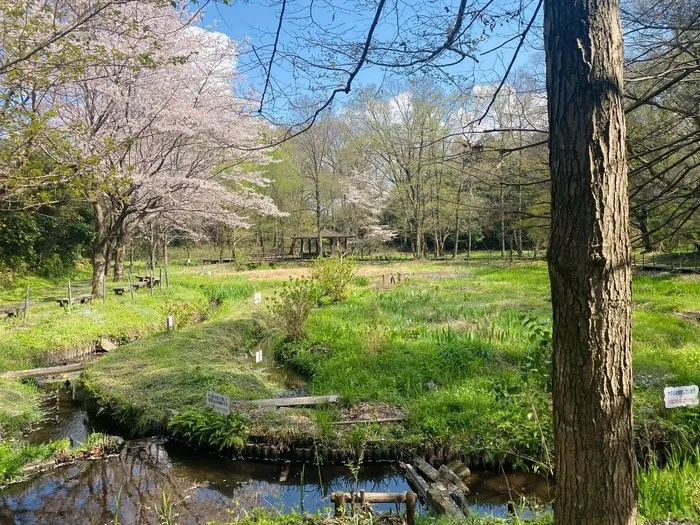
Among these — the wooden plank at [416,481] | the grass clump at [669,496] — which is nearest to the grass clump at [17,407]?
the wooden plank at [416,481]

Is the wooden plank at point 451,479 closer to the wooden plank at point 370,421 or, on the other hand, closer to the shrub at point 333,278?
the wooden plank at point 370,421

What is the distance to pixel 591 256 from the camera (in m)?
1.73

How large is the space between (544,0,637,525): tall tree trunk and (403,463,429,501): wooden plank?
8.43 feet

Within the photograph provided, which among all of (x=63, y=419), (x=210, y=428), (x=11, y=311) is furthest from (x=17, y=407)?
(x=11, y=311)

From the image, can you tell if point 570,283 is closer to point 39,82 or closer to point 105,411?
point 39,82

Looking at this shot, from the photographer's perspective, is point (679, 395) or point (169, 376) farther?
point (169, 376)

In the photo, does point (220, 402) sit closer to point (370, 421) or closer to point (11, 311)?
point (370, 421)

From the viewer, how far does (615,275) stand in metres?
1.75

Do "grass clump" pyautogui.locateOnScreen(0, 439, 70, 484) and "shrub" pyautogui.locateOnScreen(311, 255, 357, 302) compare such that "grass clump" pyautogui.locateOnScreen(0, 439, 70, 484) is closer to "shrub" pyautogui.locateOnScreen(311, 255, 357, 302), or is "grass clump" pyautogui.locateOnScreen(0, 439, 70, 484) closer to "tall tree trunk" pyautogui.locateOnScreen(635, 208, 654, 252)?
"tall tree trunk" pyautogui.locateOnScreen(635, 208, 654, 252)

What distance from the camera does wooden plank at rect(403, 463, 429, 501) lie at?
13.9 feet

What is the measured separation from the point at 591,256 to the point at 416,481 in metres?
3.45

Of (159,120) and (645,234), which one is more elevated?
(159,120)

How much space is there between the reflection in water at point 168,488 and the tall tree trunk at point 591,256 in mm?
2837

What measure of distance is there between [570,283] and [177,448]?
527cm
